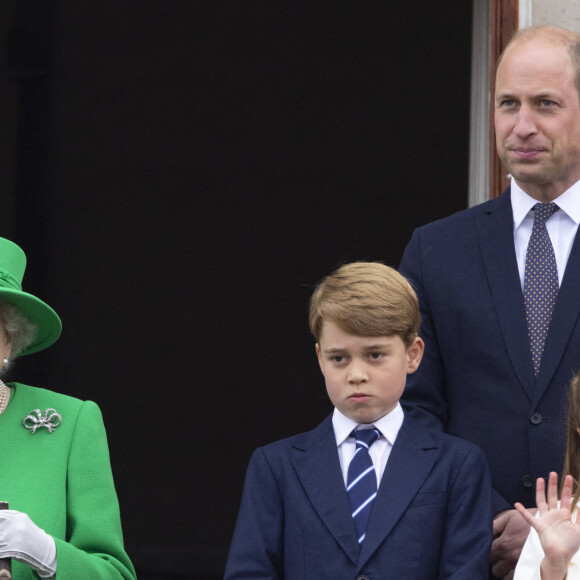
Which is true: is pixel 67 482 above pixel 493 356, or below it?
below

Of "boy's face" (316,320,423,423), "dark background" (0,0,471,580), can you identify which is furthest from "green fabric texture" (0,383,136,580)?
"dark background" (0,0,471,580)

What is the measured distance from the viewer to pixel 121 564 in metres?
2.89

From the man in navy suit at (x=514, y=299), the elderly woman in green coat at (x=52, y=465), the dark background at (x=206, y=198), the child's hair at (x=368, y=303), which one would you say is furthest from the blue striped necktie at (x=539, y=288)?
the dark background at (x=206, y=198)

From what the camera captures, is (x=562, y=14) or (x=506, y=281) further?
(x=562, y=14)

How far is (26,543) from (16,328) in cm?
56

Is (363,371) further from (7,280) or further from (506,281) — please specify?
(7,280)

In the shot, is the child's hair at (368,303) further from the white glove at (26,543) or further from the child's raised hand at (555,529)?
the white glove at (26,543)

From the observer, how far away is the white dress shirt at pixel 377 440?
114 inches

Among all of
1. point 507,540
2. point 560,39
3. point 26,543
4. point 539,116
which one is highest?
point 560,39

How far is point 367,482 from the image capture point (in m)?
2.85

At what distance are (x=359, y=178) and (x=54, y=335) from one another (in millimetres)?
4976

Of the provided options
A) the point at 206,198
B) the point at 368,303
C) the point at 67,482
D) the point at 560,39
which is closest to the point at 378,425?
the point at 368,303

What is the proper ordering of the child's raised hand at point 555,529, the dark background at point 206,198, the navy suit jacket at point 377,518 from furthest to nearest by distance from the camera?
the dark background at point 206,198, the navy suit jacket at point 377,518, the child's raised hand at point 555,529

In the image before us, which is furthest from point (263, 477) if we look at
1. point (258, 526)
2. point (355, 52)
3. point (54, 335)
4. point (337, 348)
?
point (355, 52)
